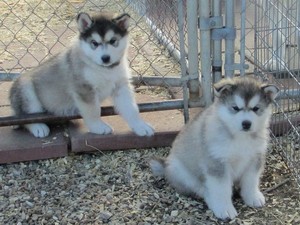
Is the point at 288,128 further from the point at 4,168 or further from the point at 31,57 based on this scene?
the point at 31,57

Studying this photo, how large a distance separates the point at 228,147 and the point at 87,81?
1302 millimetres

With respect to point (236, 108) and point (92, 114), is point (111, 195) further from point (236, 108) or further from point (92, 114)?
point (236, 108)

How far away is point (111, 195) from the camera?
13.4 ft

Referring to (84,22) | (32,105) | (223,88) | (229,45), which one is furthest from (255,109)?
(32,105)

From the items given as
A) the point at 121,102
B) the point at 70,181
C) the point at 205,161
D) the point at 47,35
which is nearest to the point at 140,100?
the point at 121,102

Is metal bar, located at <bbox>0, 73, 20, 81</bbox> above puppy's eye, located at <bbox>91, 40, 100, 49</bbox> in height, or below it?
below

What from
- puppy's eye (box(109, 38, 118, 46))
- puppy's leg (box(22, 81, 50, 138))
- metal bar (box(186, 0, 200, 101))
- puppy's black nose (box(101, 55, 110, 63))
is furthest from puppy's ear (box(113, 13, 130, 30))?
puppy's leg (box(22, 81, 50, 138))

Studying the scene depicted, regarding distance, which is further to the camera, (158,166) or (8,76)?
(8,76)

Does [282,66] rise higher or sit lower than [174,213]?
higher

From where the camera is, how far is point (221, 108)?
367cm

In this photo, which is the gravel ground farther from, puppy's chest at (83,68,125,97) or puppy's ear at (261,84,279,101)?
puppy's ear at (261,84,279,101)

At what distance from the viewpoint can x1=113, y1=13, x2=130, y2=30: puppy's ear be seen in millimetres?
4487

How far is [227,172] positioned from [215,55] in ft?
3.80

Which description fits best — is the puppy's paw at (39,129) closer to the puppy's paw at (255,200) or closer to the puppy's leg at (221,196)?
the puppy's leg at (221,196)
